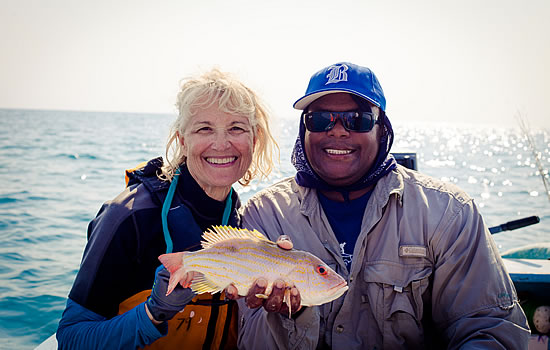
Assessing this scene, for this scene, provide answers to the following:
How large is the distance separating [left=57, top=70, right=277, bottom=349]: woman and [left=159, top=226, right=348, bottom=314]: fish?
21 centimetres

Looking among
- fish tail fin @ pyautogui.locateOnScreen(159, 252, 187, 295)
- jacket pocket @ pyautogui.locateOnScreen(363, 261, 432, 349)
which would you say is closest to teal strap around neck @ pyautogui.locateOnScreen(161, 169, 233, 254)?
fish tail fin @ pyautogui.locateOnScreen(159, 252, 187, 295)

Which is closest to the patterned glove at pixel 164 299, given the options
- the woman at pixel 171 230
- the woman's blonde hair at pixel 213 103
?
the woman at pixel 171 230

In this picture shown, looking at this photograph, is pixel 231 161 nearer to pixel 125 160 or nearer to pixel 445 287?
pixel 445 287

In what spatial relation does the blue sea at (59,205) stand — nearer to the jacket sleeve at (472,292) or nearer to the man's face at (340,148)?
the man's face at (340,148)

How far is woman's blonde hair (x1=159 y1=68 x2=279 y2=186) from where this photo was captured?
294 cm

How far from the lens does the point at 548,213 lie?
15.0 metres

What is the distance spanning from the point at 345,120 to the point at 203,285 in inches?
73.2

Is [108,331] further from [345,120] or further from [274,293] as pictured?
[345,120]

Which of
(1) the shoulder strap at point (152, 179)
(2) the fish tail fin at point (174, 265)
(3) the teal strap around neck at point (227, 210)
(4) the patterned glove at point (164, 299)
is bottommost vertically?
(4) the patterned glove at point (164, 299)

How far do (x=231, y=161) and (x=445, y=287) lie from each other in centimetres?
193

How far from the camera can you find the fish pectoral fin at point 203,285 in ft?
7.56

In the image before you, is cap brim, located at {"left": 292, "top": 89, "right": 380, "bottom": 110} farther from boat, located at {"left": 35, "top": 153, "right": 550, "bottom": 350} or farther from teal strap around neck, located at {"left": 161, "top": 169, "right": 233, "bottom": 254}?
boat, located at {"left": 35, "top": 153, "right": 550, "bottom": 350}

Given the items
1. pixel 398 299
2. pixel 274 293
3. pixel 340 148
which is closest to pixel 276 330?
pixel 274 293

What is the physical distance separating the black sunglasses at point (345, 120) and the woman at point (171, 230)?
45 cm
